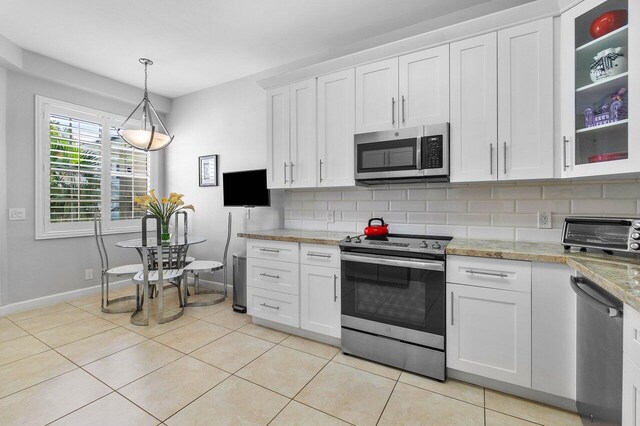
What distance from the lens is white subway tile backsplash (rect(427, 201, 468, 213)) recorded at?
2.49 metres

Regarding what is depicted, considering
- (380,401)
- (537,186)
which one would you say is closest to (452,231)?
(537,186)

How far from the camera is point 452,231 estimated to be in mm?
2529

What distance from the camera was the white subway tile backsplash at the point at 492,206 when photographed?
2322 mm

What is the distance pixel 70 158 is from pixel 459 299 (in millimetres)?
4514

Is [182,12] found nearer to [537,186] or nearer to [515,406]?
[537,186]

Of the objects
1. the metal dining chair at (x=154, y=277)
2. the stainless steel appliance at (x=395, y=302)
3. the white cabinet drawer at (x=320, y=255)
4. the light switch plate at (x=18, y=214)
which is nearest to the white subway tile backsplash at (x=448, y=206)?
the stainless steel appliance at (x=395, y=302)

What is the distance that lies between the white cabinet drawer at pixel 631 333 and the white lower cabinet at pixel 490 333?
27.4 inches

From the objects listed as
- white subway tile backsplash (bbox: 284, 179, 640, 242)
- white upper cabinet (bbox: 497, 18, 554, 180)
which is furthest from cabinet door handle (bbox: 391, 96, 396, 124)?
white upper cabinet (bbox: 497, 18, 554, 180)

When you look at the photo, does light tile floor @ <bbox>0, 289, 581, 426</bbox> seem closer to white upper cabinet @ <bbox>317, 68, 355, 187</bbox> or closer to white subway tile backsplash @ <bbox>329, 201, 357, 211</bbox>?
white subway tile backsplash @ <bbox>329, 201, 357, 211</bbox>

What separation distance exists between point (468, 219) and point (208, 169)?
3348mm

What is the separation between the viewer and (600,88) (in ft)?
5.61

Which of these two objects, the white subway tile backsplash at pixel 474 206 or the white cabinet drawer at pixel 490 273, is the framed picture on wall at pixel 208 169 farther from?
the white cabinet drawer at pixel 490 273

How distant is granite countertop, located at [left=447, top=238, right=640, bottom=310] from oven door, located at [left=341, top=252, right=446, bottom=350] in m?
0.27

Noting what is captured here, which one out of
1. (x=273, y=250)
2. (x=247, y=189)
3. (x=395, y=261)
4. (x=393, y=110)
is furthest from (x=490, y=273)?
(x=247, y=189)
